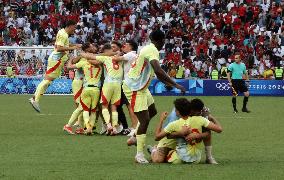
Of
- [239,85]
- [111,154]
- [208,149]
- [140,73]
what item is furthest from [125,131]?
[239,85]

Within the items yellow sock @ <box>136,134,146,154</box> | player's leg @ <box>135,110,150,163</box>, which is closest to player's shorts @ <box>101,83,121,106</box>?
player's leg @ <box>135,110,150,163</box>

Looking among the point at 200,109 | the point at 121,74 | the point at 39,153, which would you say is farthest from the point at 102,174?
the point at 121,74

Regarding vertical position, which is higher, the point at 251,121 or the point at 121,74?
the point at 121,74

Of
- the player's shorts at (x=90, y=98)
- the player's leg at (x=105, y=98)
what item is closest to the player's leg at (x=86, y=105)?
the player's shorts at (x=90, y=98)

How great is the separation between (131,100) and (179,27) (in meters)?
37.6

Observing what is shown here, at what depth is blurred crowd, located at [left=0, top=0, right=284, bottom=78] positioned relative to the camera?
47375mm

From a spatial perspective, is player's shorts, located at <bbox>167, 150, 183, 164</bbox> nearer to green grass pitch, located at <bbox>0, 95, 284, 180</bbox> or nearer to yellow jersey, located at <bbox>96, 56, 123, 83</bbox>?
green grass pitch, located at <bbox>0, 95, 284, 180</bbox>

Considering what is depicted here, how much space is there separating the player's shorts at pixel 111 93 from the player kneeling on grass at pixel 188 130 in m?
6.44

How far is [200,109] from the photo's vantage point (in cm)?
1304

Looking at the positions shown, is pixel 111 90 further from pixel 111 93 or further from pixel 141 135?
pixel 141 135

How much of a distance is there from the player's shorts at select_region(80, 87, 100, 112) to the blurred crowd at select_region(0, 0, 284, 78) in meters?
25.4

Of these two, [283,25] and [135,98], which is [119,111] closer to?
[135,98]

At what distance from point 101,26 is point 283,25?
421 inches

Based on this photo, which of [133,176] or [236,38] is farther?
[236,38]
